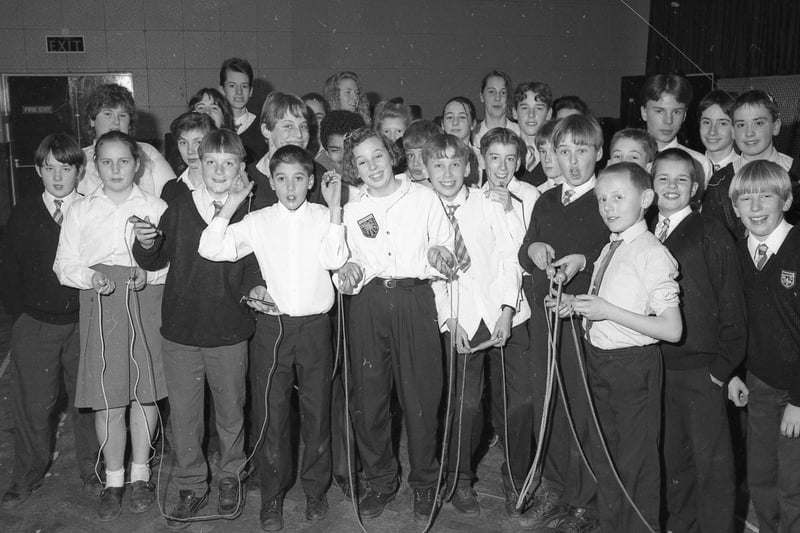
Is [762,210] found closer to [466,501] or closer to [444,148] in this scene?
[444,148]

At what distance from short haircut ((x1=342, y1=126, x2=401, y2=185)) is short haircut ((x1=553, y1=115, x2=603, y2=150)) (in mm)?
671

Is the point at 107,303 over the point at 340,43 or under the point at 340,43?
under

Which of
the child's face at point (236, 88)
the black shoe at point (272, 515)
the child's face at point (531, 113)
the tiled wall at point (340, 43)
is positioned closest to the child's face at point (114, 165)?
the black shoe at point (272, 515)

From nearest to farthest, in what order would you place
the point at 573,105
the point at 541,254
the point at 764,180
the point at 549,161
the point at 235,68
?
the point at 764,180
the point at 541,254
the point at 549,161
the point at 573,105
the point at 235,68

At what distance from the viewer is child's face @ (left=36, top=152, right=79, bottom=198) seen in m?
3.13

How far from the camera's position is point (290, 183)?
286 centimetres

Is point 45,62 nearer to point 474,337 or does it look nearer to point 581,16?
point 581,16

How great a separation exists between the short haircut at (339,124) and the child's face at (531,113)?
1091mm

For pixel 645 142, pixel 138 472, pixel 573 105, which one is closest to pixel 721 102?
pixel 645 142

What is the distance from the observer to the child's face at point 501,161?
10.2ft

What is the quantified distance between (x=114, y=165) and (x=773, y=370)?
8.78ft

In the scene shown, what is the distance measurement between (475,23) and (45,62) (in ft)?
17.4

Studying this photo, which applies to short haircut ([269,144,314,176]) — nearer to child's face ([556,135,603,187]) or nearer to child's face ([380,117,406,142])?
child's face ([380,117,406,142])

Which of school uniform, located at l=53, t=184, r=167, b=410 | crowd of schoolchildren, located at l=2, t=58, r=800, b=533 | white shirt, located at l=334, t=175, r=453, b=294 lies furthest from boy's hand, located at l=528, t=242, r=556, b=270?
school uniform, located at l=53, t=184, r=167, b=410
